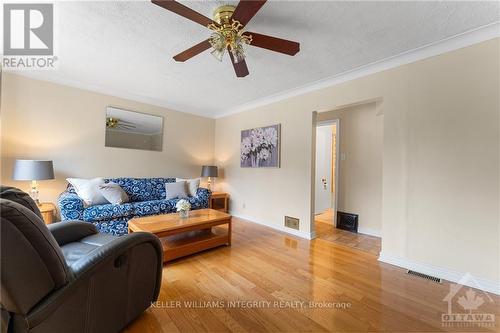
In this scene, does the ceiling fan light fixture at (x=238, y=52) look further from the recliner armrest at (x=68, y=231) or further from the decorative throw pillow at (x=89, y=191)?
the decorative throw pillow at (x=89, y=191)

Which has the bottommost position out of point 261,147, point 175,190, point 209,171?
point 175,190

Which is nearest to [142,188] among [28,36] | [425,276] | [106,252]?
[28,36]

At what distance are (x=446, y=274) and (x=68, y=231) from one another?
3.52 metres

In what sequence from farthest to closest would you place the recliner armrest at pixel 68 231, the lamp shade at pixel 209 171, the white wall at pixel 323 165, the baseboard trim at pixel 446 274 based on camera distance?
the white wall at pixel 323 165, the lamp shade at pixel 209 171, the baseboard trim at pixel 446 274, the recliner armrest at pixel 68 231

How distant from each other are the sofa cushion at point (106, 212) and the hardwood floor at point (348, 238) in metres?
2.94

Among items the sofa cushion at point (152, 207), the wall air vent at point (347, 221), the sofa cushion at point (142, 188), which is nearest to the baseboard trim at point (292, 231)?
the wall air vent at point (347, 221)

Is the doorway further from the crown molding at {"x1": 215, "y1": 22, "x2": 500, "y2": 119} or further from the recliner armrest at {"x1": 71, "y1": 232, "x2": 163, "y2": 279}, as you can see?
the recliner armrest at {"x1": 71, "y1": 232, "x2": 163, "y2": 279}

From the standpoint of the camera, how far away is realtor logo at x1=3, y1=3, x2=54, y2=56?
1.84 m

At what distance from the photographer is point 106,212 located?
293 cm

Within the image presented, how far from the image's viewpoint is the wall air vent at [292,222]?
138 inches

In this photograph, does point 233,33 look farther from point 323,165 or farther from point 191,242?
point 323,165

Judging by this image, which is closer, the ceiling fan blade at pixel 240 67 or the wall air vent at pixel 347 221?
the ceiling fan blade at pixel 240 67

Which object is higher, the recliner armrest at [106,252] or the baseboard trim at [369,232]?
the recliner armrest at [106,252]

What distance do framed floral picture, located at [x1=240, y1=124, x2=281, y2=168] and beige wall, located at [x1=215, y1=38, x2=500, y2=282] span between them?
1194 mm
